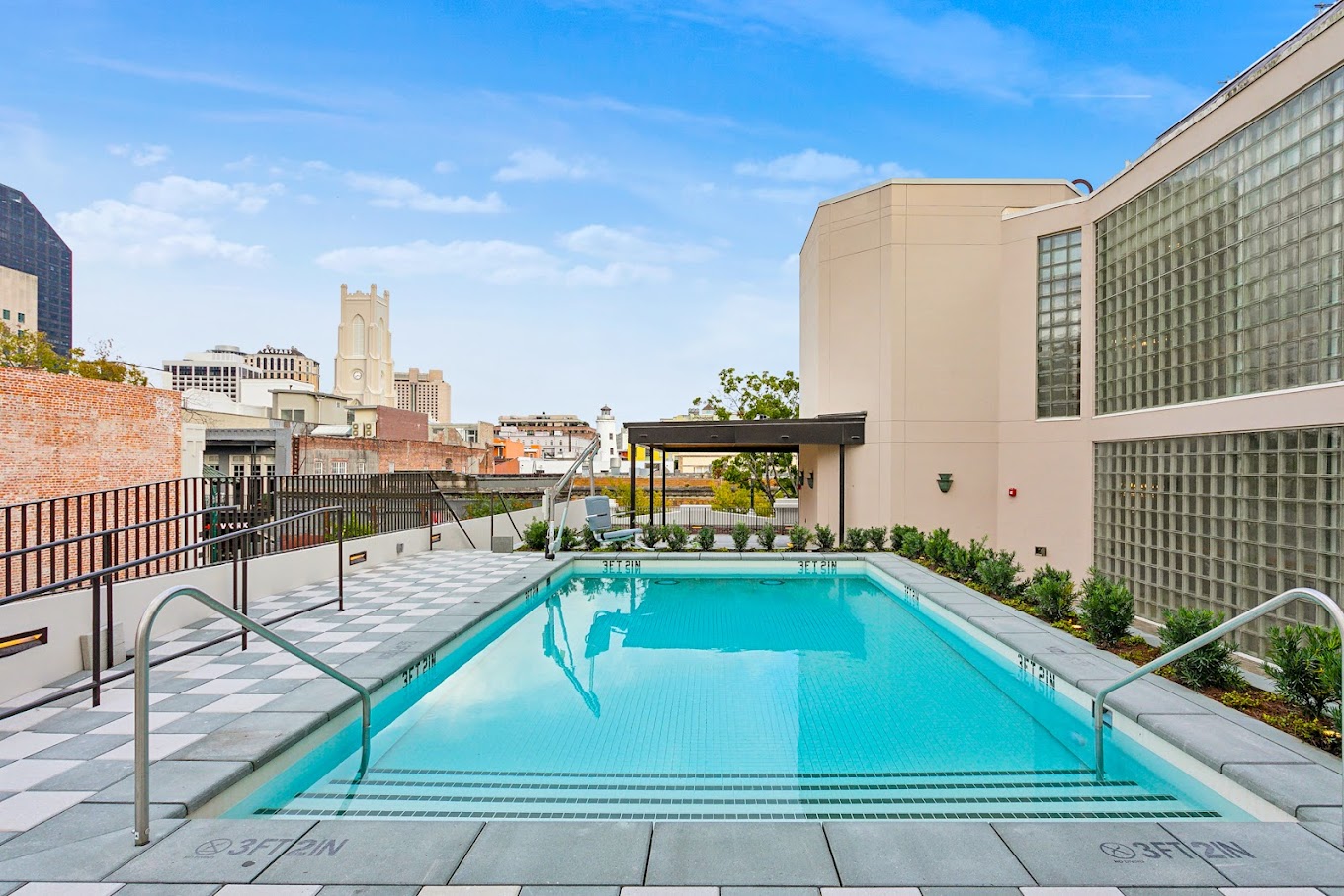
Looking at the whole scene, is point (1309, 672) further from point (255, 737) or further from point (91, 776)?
point (91, 776)

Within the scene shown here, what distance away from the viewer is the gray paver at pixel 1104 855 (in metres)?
2.63

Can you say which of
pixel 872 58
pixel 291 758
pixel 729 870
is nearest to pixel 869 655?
pixel 729 870

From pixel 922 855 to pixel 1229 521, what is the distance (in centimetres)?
650

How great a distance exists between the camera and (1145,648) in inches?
242

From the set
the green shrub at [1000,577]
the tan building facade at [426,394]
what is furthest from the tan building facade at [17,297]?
the tan building facade at [426,394]

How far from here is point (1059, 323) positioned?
38.7ft

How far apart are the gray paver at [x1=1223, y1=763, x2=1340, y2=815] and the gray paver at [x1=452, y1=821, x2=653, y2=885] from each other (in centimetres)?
304

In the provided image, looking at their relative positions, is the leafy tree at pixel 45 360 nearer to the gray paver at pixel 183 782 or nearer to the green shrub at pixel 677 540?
the green shrub at pixel 677 540

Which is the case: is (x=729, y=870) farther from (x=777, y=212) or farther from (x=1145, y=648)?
(x=777, y=212)

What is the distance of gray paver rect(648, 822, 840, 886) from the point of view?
2.63m

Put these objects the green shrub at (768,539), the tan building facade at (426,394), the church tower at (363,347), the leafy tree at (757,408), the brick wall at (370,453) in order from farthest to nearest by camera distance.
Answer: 1. the tan building facade at (426,394)
2. the church tower at (363,347)
3. the brick wall at (370,453)
4. the leafy tree at (757,408)
5. the green shrub at (768,539)

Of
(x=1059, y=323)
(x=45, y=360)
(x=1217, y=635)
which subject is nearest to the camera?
(x=1217, y=635)

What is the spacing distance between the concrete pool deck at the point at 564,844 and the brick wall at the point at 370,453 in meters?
24.9

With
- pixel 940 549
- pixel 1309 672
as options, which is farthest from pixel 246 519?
pixel 1309 672
